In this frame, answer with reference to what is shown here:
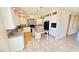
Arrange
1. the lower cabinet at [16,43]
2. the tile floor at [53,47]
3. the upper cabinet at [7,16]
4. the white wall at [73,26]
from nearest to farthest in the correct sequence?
1. the upper cabinet at [7,16]
2. the lower cabinet at [16,43]
3. the tile floor at [53,47]
4. the white wall at [73,26]

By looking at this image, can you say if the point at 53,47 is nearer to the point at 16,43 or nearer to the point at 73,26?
the point at 16,43

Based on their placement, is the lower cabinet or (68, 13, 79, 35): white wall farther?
(68, 13, 79, 35): white wall

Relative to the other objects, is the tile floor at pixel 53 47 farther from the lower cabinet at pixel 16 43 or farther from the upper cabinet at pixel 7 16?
the upper cabinet at pixel 7 16

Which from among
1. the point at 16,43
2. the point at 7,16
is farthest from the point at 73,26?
the point at 7,16

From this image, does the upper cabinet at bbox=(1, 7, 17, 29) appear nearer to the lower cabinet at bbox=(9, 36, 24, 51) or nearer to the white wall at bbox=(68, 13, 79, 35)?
the lower cabinet at bbox=(9, 36, 24, 51)

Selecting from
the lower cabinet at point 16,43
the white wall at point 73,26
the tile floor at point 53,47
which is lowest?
the tile floor at point 53,47

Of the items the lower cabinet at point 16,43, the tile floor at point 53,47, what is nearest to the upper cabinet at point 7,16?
the lower cabinet at point 16,43

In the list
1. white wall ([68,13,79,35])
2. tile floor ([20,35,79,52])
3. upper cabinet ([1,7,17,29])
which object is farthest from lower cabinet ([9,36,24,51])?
white wall ([68,13,79,35])

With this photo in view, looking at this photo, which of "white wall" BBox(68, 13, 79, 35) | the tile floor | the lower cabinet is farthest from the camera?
"white wall" BBox(68, 13, 79, 35)

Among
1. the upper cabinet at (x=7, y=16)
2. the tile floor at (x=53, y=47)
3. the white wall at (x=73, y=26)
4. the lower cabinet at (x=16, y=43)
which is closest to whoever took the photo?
the upper cabinet at (x=7, y=16)

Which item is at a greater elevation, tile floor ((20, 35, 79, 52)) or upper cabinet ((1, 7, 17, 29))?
upper cabinet ((1, 7, 17, 29))

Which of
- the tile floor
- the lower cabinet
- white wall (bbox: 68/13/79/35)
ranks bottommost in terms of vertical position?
the tile floor

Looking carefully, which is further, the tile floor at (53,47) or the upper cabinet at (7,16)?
the tile floor at (53,47)
